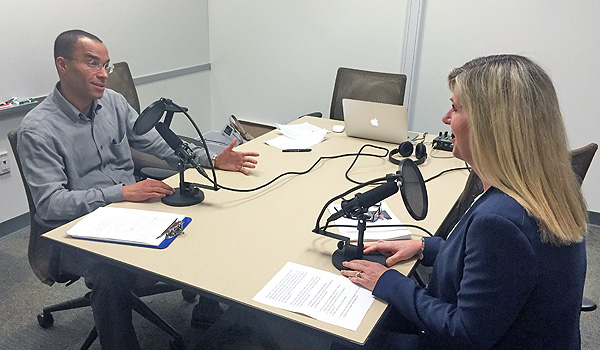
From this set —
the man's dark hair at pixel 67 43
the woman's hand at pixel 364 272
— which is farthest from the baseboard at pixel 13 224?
the woman's hand at pixel 364 272

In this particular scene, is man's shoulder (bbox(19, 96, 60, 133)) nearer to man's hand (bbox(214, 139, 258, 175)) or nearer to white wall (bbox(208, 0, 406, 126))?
man's hand (bbox(214, 139, 258, 175))

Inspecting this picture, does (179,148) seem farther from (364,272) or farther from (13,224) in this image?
(13,224)

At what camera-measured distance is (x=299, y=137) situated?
2.53m

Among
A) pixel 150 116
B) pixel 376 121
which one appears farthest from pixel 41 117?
pixel 376 121

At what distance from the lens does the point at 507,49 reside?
324 centimetres

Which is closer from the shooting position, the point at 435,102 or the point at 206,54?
the point at 435,102

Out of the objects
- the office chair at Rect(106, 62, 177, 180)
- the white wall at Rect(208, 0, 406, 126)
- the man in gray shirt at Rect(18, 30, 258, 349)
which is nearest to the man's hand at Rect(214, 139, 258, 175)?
the man in gray shirt at Rect(18, 30, 258, 349)

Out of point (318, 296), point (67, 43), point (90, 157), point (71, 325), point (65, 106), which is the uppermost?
point (67, 43)

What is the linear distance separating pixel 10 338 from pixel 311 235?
1.47 meters

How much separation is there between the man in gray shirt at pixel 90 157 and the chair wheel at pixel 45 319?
54cm

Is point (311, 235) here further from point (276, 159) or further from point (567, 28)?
point (567, 28)

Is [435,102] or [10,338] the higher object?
[435,102]

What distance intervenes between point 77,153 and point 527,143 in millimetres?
1618

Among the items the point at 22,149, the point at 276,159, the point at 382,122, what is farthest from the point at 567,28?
the point at 22,149
